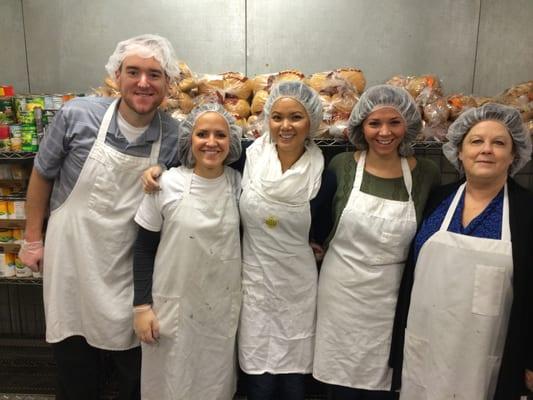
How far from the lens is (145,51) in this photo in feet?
4.76

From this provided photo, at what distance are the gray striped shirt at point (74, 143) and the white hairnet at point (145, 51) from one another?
0.60 ft

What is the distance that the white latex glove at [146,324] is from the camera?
145cm

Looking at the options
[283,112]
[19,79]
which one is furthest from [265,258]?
[19,79]

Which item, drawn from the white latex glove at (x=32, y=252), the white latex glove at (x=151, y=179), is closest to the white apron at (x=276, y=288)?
the white latex glove at (x=151, y=179)

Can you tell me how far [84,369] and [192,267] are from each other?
2.32ft

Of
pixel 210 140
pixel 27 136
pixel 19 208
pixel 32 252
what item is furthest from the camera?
pixel 19 208

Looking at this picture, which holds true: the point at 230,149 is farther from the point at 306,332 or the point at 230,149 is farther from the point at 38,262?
the point at 38,262

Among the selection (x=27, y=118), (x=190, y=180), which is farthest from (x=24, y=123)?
(x=190, y=180)

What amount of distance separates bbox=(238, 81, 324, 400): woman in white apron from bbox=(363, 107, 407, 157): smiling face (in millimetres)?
196

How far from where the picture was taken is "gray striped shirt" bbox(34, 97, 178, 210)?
149cm

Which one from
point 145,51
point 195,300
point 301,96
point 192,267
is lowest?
point 195,300

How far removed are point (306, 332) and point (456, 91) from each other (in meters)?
1.53

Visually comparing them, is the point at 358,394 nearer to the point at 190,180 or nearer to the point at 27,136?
the point at 190,180

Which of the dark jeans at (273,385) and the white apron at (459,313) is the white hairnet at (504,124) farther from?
the dark jeans at (273,385)
